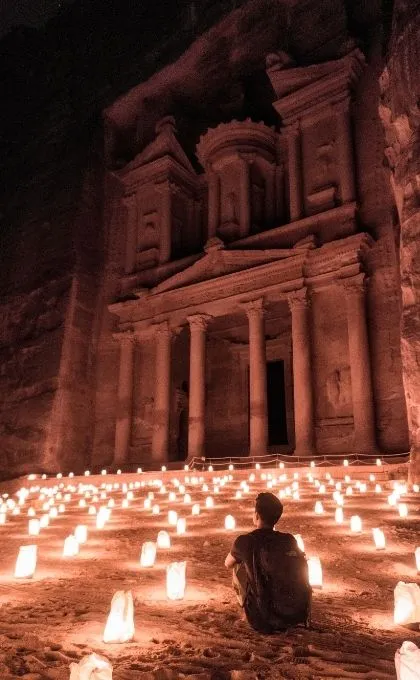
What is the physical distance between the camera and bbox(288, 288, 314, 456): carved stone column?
1928 centimetres

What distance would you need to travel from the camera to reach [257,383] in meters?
21.1

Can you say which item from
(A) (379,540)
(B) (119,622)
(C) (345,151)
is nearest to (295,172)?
(C) (345,151)

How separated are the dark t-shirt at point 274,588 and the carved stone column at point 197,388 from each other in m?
17.9

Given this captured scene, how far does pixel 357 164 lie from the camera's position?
866 inches

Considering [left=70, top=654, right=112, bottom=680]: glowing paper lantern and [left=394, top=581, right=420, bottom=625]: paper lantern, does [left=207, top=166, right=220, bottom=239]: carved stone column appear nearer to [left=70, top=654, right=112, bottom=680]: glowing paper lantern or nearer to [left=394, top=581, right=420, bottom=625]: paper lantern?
[left=394, top=581, right=420, bottom=625]: paper lantern

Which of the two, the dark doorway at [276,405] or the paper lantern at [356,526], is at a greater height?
the dark doorway at [276,405]

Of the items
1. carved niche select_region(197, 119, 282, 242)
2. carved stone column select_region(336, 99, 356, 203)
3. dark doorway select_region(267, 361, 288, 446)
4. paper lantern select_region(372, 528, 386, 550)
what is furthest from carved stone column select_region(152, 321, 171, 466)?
paper lantern select_region(372, 528, 386, 550)

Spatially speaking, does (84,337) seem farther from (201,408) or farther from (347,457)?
(347,457)

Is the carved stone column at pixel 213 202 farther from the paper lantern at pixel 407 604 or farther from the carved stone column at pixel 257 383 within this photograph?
the paper lantern at pixel 407 604

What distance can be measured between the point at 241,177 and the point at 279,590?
75.9ft

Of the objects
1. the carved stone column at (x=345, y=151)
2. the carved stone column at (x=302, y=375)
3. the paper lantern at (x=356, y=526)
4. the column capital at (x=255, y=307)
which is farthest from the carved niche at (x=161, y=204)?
the paper lantern at (x=356, y=526)

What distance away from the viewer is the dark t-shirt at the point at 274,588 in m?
3.84

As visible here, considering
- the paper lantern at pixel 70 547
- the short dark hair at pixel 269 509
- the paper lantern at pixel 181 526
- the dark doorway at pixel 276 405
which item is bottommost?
the paper lantern at pixel 70 547

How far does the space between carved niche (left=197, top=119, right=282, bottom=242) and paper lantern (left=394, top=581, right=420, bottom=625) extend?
21010mm
